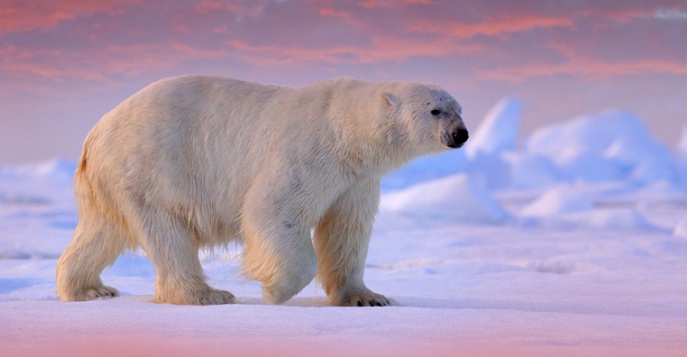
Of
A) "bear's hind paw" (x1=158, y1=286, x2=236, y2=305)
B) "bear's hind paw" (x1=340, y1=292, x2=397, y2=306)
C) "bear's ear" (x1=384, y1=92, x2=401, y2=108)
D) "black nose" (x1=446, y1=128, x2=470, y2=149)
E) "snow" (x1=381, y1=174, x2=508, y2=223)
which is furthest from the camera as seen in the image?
"snow" (x1=381, y1=174, x2=508, y2=223)

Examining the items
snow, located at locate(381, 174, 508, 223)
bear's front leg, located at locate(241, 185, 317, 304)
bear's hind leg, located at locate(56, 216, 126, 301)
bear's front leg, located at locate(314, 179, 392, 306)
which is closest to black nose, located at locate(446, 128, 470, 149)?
bear's front leg, located at locate(314, 179, 392, 306)

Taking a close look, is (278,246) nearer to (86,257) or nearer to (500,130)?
(86,257)

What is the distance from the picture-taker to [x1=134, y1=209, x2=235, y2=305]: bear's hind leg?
5.25m

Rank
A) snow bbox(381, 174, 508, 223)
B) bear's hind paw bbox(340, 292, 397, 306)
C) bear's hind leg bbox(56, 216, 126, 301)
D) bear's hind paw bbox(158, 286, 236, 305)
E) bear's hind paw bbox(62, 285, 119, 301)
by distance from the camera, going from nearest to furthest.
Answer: bear's hind paw bbox(158, 286, 236, 305), bear's hind paw bbox(340, 292, 397, 306), bear's hind leg bbox(56, 216, 126, 301), bear's hind paw bbox(62, 285, 119, 301), snow bbox(381, 174, 508, 223)

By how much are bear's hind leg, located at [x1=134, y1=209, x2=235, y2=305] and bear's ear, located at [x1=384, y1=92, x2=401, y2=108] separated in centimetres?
152

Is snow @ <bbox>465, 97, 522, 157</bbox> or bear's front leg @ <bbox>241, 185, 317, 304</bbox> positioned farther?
snow @ <bbox>465, 97, 522, 157</bbox>

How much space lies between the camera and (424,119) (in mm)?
4965

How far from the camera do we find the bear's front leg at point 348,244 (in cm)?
536

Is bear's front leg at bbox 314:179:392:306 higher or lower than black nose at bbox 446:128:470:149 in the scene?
lower

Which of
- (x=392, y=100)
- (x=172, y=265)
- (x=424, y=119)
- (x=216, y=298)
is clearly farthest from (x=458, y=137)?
(x=172, y=265)

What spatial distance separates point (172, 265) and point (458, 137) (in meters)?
1.92

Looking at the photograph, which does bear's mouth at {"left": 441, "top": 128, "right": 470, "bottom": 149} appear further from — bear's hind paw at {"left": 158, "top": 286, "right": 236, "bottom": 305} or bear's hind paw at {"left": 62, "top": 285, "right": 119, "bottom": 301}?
bear's hind paw at {"left": 62, "top": 285, "right": 119, "bottom": 301}

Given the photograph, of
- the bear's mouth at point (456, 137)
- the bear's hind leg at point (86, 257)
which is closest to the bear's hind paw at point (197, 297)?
the bear's hind leg at point (86, 257)

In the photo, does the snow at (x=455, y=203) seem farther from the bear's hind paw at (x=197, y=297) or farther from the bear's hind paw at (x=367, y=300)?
the bear's hind paw at (x=197, y=297)
